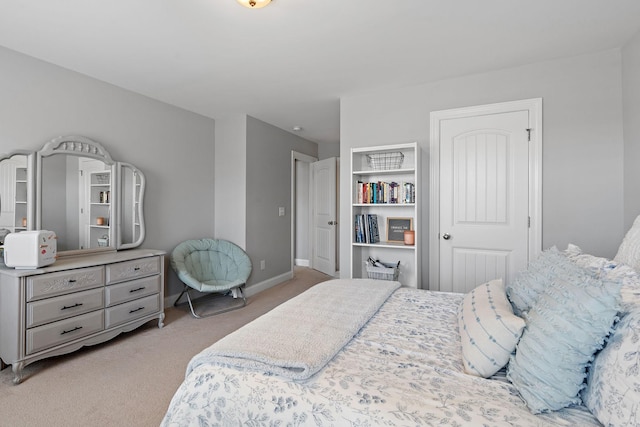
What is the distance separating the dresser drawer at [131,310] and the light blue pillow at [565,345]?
2.92 metres

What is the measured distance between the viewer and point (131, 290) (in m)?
2.79

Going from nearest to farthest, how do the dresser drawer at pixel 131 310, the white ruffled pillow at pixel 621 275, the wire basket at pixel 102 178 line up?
the white ruffled pillow at pixel 621 275, the dresser drawer at pixel 131 310, the wire basket at pixel 102 178

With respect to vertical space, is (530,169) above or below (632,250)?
above

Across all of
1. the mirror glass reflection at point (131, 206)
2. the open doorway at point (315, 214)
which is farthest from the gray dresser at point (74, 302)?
the open doorway at point (315, 214)

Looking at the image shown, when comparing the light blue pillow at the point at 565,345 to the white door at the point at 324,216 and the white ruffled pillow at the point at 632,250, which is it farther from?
the white door at the point at 324,216

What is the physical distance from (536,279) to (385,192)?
1.84 m

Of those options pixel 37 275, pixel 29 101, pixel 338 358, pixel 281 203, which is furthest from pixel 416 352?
pixel 281 203

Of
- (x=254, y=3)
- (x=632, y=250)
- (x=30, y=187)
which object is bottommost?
(x=632, y=250)

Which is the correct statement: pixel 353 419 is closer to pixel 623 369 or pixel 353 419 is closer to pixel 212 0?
pixel 623 369

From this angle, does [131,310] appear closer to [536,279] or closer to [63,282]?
[63,282]

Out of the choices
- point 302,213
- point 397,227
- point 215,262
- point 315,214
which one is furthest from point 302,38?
point 302,213

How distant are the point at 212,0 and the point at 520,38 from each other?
2.18 m

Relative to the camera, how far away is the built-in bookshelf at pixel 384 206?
3.07m

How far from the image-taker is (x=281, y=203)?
4.83 meters
